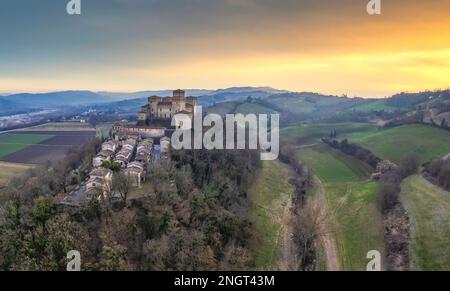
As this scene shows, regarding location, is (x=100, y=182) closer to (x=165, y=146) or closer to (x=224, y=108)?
(x=165, y=146)

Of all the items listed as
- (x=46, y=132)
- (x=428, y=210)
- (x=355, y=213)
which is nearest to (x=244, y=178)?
(x=355, y=213)

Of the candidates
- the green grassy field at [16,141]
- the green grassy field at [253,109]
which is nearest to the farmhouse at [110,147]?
the green grassy field at [16,141]

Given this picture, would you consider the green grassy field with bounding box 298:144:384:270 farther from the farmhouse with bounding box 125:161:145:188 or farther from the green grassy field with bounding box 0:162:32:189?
the green grassy field with bounding box 0:162:32:189

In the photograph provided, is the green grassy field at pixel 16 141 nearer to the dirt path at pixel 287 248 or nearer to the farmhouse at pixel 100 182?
the farmhouse at pixel 100 182
